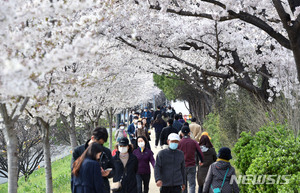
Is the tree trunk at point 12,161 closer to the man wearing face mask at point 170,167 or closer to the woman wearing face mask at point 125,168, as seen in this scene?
the woman wearing face mask at point 125,168

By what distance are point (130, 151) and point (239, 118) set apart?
24.5ft

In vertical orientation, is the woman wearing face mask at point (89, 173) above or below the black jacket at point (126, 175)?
above

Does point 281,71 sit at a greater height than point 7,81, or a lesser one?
greater

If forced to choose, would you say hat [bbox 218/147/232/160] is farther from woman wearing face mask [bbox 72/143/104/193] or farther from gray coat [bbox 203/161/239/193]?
woman wearing face mask [bbox 72/143/104/193]

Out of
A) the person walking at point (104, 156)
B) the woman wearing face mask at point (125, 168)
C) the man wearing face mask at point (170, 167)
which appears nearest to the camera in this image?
the person walking at point (104, 156)

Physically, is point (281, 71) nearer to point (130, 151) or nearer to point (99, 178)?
point (130, 151)

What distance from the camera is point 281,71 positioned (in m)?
12.2

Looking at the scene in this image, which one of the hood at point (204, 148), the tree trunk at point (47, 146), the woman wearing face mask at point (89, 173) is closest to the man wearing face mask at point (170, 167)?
the hood at point (204, 148)

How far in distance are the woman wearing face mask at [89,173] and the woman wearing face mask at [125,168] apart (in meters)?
2.32

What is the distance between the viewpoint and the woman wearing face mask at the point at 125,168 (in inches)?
295

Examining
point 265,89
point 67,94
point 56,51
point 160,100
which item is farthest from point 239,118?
point 160,100

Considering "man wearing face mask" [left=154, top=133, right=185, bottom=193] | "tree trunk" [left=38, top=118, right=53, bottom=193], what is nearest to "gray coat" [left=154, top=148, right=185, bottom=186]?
"man wearing face mask" [left=154, top=133, right=185, bottom=193]

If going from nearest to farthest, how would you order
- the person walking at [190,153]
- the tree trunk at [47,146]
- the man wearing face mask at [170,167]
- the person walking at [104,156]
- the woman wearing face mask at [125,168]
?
the person walking at [104,156], the man wearing face mask at [170,167], the woman wearing face mask at [125,168], the tree trunk at [47,146], the person walking at [190,153]

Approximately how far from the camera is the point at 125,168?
7.55m
